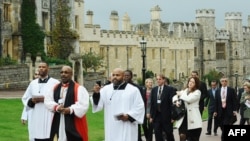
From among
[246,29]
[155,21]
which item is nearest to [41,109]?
[155,21]

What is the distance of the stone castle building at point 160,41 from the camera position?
182 feet

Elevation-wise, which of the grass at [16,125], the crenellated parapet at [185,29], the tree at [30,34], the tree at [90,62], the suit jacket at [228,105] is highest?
the crenellated parapet at [185,29]

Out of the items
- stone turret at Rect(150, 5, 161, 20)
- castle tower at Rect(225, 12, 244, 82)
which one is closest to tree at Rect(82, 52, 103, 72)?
stone turret at Rect(150, 5, 161, 20)

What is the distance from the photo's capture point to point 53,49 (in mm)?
54594

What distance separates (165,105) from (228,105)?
3.42 meters

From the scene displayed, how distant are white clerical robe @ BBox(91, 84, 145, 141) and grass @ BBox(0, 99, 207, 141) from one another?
7.00 meters

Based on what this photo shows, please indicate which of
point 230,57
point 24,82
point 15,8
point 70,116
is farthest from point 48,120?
point 230,57

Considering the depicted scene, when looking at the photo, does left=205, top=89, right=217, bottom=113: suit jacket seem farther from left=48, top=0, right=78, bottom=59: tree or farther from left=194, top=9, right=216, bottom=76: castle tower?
left=194, top=9, right=216, bottom=76: castle tower

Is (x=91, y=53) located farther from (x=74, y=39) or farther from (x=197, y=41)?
(x=197, y=41)

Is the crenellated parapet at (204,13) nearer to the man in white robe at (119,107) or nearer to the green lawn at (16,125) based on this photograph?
the green lawn at (16,125)

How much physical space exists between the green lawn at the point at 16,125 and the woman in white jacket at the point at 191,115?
14.9ft

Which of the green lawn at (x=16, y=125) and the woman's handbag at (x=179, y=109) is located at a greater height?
the woman's handbag at (x=179, y=109)

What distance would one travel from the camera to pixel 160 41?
77500 millimetres

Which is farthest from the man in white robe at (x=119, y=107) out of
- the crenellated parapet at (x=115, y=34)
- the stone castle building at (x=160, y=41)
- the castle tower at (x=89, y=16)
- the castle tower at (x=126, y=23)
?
the castle tower at (x=126, y=23)
